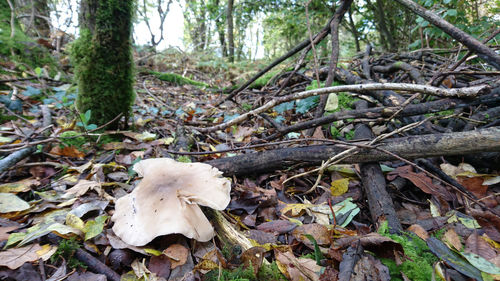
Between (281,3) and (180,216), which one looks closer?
(180,216)

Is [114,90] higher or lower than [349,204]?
higher

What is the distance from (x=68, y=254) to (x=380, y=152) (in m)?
2.02

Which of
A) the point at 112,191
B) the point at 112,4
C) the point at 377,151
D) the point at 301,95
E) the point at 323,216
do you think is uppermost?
the point at 112,4

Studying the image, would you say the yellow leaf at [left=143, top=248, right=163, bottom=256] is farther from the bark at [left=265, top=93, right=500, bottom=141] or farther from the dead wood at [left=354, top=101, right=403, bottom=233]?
the bark at [left=265, top=93, right=500, bottom=141]

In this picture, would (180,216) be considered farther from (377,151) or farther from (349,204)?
(377,151)

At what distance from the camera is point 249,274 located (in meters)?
1.16

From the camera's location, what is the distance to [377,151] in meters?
1.79

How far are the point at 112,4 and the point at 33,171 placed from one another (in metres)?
1.76

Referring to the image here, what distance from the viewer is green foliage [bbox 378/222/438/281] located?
3.56ft

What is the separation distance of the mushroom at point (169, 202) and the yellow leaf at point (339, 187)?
0.85 meters

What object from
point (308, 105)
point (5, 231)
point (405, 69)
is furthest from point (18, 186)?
point (405, 69)

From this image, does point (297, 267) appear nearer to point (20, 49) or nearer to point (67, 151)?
point (67, 151)

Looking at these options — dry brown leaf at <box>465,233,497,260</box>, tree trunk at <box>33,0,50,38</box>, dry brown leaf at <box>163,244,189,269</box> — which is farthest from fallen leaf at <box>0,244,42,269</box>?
tree trunk at <box>33,0,50,38</box>

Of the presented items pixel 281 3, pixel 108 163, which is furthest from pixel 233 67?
pixel 108 163
